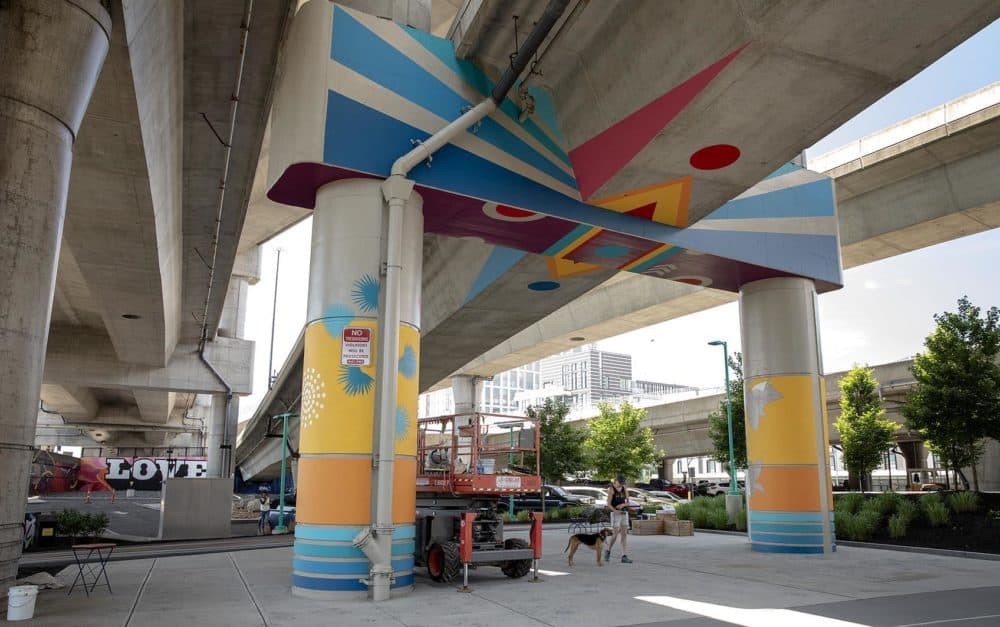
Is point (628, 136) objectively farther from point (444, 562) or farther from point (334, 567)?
point (334, 567)

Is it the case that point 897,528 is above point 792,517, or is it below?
below

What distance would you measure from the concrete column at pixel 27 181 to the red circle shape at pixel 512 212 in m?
6.54

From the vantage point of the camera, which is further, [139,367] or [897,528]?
[139,367]

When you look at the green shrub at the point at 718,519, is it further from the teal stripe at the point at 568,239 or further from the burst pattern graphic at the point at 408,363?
the burst pattern graphic at the point at 408,363

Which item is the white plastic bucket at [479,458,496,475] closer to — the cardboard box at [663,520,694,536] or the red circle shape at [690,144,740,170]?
the red circle shape at [690,144,740,170]

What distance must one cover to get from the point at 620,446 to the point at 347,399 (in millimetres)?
31126

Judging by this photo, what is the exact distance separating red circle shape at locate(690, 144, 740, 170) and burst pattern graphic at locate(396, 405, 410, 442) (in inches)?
246

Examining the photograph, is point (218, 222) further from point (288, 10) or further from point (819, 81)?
point (819, 81)

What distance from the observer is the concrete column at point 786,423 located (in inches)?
643

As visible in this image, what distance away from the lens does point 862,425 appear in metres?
31.7

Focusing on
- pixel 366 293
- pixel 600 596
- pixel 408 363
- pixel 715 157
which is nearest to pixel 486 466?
pixel 408 363

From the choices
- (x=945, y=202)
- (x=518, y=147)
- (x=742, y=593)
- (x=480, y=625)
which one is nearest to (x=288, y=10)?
(x=518, y=147)

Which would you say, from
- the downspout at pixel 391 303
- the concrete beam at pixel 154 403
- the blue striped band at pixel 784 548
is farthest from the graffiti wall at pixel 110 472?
the downspout at pixel 391 303

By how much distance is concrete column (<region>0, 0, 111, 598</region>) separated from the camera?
829cm
